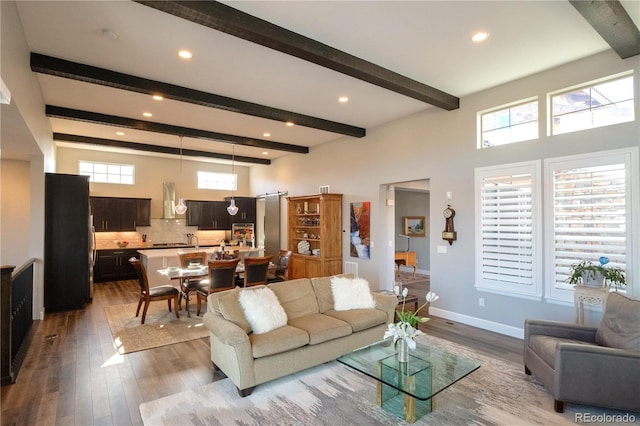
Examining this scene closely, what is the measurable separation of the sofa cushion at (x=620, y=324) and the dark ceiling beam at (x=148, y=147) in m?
8.87

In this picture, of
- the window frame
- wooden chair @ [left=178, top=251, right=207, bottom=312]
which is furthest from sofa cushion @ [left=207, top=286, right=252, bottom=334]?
the window frame

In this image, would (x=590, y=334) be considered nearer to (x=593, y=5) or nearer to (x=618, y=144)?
(x=618, y=144)

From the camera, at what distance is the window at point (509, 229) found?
4.46 metres

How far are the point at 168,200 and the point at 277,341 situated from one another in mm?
→ 8189

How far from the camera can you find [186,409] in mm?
2824

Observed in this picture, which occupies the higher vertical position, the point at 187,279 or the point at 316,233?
the point at 316,233

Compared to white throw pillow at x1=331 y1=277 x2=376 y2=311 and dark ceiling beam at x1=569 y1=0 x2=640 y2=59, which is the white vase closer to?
white throw pillow at x1=331 y1=277 x2=376 y2=311

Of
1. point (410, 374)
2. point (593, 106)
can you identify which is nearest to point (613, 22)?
point (593, 106)

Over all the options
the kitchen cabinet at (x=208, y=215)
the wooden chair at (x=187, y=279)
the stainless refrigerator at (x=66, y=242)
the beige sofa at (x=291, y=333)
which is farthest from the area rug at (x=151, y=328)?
the kitchen cabinet at (x=208, y=215)

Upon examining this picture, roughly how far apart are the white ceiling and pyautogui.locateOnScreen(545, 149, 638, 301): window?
137 cm

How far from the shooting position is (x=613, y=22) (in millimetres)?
3021

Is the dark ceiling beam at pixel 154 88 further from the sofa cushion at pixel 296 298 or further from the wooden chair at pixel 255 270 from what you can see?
the sofa cushion at pixel 296 298

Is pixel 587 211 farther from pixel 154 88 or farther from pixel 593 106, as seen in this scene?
pixel 154 88

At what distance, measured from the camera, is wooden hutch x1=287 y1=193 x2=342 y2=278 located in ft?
24.4
